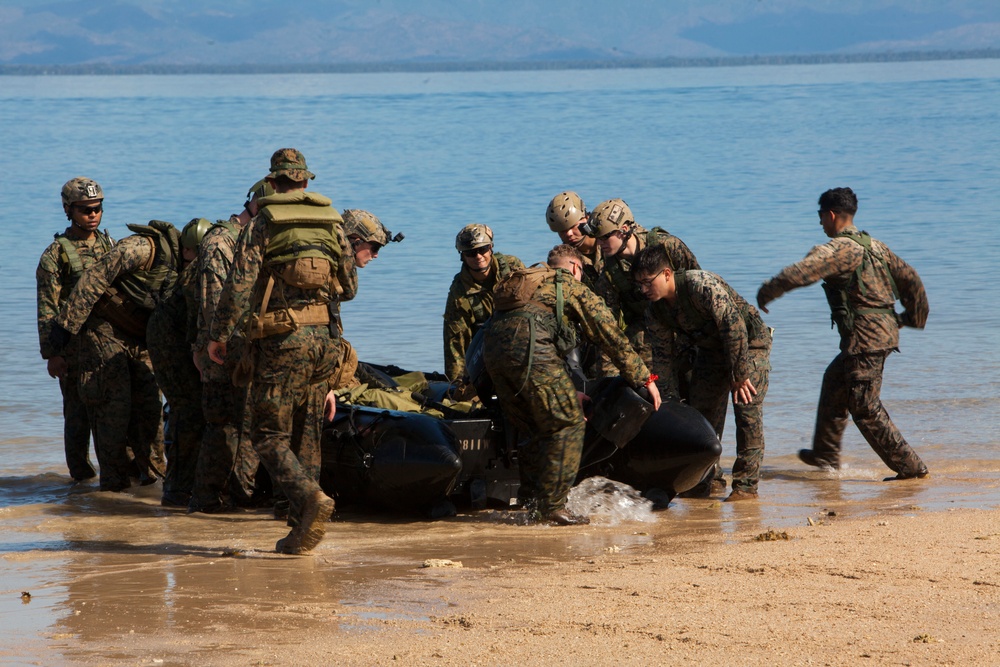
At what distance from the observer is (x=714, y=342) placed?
314 inches

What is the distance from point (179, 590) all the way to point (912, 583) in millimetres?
2965

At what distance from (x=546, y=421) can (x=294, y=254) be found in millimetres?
1601

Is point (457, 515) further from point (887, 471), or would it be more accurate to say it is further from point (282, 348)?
point (887, 471)

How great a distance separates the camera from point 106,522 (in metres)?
7.78

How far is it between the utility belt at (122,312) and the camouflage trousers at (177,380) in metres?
0.36

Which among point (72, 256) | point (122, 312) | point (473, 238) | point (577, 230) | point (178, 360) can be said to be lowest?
point (178, 360)

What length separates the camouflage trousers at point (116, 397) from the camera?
27.7 feet

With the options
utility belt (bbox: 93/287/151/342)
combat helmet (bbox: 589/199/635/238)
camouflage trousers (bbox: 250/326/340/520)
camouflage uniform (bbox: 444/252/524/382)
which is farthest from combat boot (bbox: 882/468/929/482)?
utility belt (bbox: 93/287/151/342)

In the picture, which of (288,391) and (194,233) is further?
(194,233)

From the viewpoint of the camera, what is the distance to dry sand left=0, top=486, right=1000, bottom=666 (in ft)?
16.8

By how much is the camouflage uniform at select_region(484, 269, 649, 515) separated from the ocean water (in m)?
0.41

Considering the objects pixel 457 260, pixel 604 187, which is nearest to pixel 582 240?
pixel 457 260

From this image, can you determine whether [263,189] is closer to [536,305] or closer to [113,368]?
[536,305]

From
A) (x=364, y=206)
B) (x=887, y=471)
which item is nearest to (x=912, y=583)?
(x=887, y=471)
